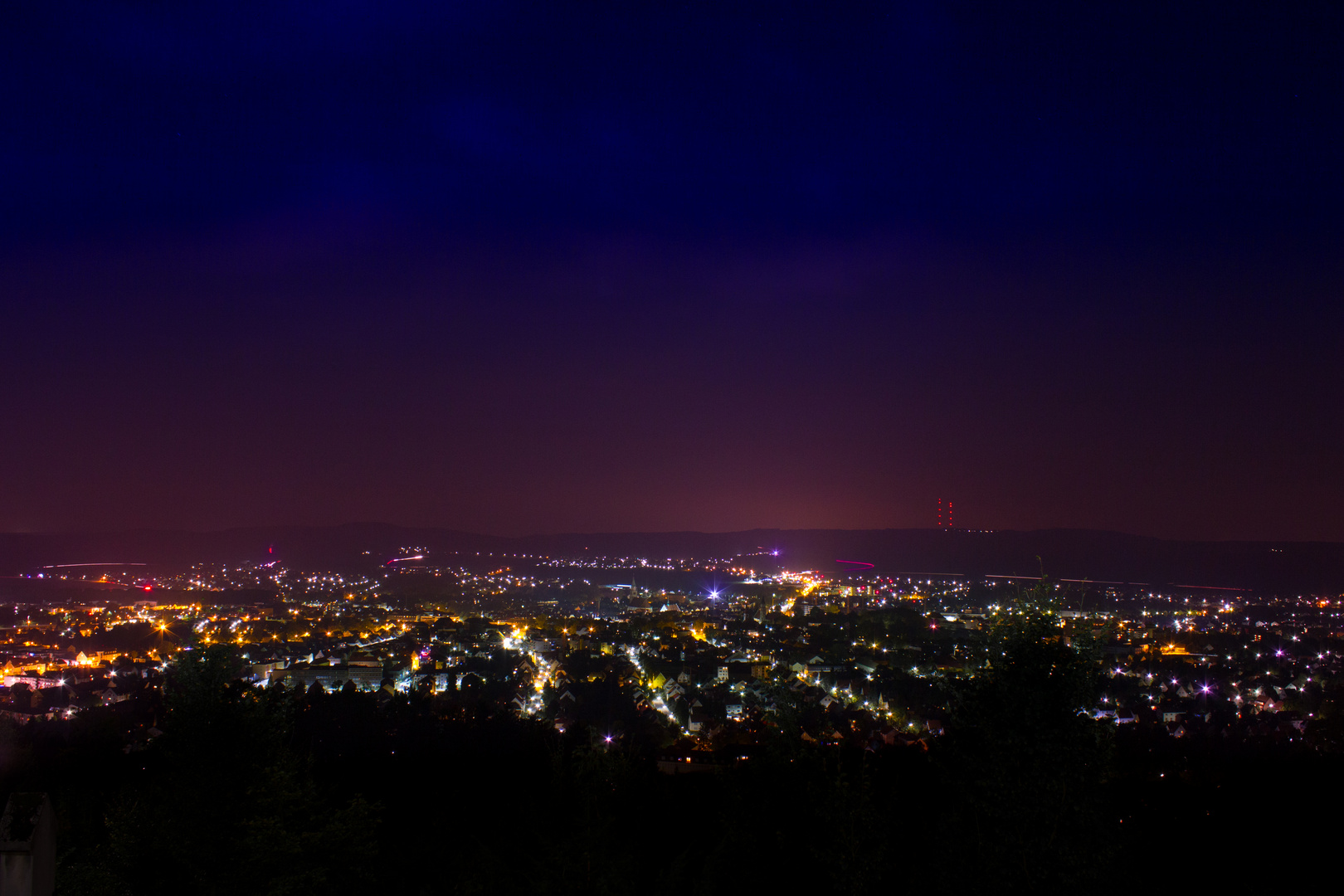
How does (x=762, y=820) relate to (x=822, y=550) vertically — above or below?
above

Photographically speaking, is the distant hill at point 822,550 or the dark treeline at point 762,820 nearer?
the dark treeline at point 762,820

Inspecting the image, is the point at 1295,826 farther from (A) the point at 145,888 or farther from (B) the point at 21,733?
(B) the point at 21,733

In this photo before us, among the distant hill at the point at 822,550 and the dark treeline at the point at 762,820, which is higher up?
the dark treeline at the point at 762,820

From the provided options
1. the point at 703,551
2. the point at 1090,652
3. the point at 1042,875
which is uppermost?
the point at 1090,652

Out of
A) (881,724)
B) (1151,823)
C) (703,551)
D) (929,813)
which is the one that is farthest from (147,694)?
(703,551)

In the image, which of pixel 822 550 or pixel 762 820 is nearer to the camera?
pixel 762 820
